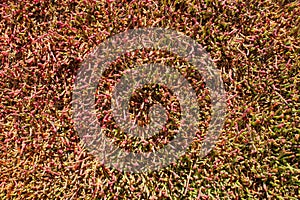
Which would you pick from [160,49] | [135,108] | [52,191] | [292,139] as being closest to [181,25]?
[160,49]

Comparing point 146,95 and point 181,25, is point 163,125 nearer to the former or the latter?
point 146,95

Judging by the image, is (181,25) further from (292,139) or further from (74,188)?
(74,188)

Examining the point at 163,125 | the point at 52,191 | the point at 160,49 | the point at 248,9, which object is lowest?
the point at 52,191

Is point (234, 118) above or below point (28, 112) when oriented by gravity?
above

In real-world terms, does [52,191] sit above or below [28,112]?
below

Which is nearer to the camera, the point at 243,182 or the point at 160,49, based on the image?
the point at 243,182

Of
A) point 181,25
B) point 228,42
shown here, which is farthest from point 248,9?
point 181,25
